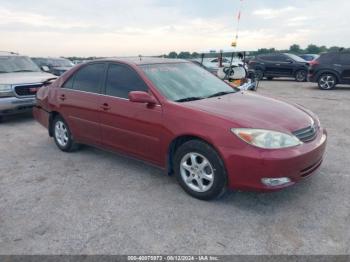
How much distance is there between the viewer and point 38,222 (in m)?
3.29

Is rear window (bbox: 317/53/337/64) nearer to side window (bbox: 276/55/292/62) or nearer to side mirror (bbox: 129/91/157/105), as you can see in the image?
side window (bbox: 276/55/292/62)

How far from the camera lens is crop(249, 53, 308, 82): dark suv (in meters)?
17.5

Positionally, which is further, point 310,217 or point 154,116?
point 154,116

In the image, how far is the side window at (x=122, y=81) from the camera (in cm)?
414

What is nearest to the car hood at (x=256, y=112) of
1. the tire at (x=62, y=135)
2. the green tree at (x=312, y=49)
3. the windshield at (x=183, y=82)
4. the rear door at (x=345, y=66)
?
the windshield at (x=183, y=82)

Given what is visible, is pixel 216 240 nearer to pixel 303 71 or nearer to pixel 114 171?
pixel 114 171

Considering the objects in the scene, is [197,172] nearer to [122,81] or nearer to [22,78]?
[122,81]

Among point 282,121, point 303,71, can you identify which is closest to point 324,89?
point 303,71

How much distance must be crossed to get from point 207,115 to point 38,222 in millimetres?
2027

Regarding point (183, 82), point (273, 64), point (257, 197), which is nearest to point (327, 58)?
point (273, 64)

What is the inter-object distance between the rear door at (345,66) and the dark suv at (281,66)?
4145mm

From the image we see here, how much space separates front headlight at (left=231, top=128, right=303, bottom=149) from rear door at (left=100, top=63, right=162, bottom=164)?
3.38ft

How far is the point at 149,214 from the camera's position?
3.40 m

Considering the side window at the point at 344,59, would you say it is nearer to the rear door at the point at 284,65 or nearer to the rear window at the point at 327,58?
the rear window at the point at 327,58
